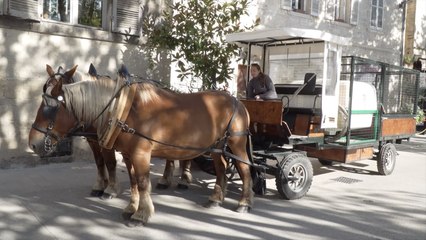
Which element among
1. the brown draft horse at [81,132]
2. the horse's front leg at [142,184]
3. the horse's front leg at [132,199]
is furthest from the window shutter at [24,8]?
the horse's front leg at [142,184]

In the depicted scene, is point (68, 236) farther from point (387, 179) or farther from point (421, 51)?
point (421, 51)

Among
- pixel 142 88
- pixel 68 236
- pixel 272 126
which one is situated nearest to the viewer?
pixel 68 236

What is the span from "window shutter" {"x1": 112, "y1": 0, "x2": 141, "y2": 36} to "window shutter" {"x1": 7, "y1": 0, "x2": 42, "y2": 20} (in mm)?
1567

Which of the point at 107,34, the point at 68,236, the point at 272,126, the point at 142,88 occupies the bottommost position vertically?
the point at 68,236

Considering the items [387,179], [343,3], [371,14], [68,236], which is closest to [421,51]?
[371,14]

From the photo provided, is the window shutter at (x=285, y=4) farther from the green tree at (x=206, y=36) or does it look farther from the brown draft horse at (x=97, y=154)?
the brown draft horse at (x=97, y=154)

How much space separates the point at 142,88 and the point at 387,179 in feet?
17.9

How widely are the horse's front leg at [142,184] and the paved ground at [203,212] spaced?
13cm

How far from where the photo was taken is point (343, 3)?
14.9m

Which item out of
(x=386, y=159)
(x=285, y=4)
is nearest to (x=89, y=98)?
(x=386, y=159)

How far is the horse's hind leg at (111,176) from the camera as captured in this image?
5.61 meters

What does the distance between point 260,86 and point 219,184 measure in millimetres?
1928

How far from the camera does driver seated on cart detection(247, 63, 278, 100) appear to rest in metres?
6.61

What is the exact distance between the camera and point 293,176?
6105 mm
